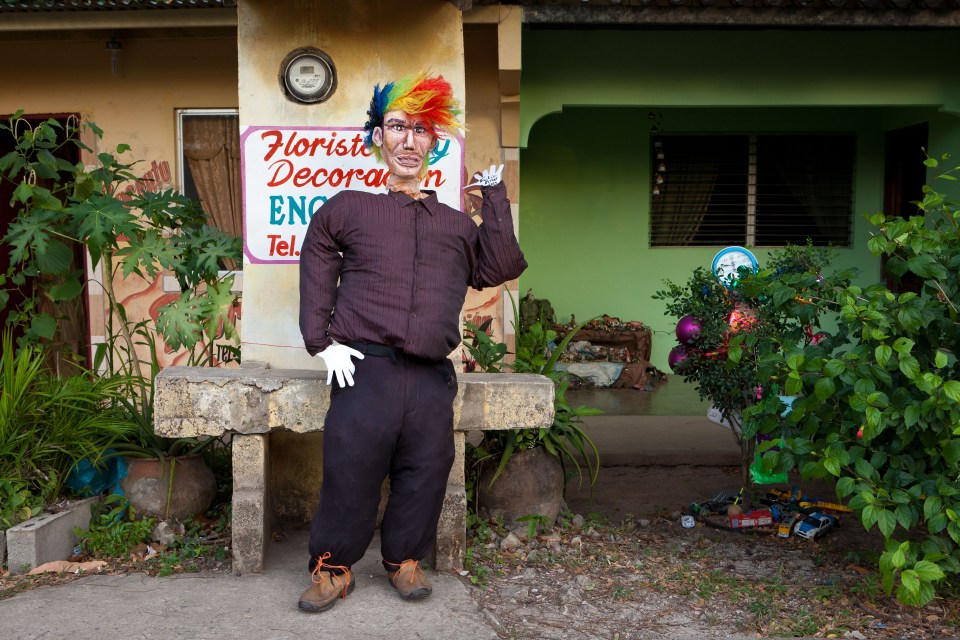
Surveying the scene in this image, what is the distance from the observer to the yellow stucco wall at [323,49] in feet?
14.7

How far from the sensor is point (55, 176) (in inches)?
195

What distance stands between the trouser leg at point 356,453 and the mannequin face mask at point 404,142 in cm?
79

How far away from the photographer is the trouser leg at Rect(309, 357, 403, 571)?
359 cm

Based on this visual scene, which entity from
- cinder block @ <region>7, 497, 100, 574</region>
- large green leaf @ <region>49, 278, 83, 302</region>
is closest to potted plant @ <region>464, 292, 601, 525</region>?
cinder block @ <region>7, 497, 100, 574</region>

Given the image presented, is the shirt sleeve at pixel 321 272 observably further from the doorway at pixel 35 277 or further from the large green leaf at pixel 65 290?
the doorway at pixel 35 277

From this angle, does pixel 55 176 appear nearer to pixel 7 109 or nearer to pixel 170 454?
pixel 170 454

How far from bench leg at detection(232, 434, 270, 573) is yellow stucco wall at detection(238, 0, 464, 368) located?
573mm

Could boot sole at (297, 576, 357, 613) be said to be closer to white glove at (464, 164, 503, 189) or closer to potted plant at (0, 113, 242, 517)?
potted plant at (0, 113, 242, 517)

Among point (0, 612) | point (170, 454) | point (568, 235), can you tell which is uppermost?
point (568, 235)

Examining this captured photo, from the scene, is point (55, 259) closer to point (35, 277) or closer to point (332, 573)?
point (332, 573)

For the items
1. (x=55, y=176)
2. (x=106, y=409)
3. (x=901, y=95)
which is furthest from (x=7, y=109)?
(x=901, y=95)

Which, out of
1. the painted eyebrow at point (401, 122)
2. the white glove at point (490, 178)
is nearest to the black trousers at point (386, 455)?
the white glove at point (490, 178)

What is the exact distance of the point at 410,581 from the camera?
3783mm

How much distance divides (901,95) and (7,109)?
23.6 ft
